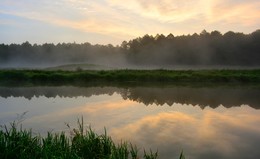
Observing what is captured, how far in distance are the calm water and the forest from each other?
46456 millimetres

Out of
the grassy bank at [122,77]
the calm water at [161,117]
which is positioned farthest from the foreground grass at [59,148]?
the grassy bank at [122,77]

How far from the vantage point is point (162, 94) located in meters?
23.9

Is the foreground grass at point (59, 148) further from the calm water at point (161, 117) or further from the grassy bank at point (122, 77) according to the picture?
the grassy bank at point (122, 77)

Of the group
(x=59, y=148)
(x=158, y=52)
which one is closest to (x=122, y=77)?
(x=59, y=148)

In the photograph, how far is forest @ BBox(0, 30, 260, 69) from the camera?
67938 mm

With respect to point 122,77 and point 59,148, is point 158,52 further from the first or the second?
point 59,148

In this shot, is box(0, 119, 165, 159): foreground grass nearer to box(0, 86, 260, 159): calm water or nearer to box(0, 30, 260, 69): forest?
box(0, 86, 260, 159): calm water

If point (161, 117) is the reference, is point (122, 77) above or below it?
above

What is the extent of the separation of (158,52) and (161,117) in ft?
213

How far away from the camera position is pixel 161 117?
1519 cm

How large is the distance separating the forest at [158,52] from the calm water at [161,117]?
152ft

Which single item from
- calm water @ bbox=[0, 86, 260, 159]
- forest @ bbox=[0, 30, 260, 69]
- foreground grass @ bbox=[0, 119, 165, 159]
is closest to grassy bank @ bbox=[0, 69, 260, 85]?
calm water @ bbox=[0, 86, 260, 159]

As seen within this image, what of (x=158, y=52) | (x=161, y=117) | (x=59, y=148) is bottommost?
(x=161, y=117)

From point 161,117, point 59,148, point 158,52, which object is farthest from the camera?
point 158,52
